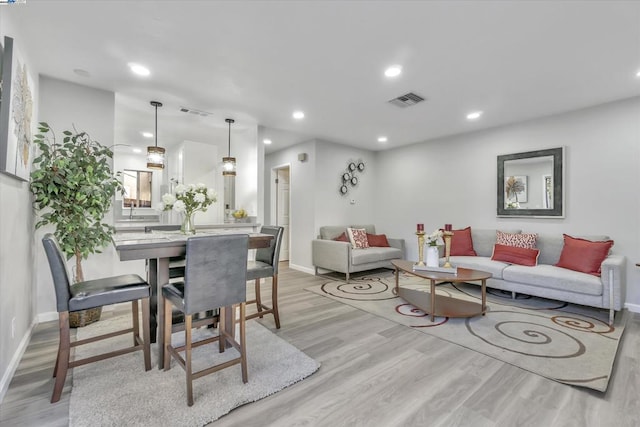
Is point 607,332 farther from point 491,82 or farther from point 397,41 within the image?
point 397,41

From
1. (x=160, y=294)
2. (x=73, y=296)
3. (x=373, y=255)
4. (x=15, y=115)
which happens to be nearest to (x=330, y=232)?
(x=373, y=255)

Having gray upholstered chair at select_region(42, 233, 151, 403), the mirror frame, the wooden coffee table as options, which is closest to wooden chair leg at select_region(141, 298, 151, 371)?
gray upholstered chair at select_region(42, 233, 151, 403)

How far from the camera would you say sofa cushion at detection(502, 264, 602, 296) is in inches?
120

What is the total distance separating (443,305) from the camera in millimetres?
3371

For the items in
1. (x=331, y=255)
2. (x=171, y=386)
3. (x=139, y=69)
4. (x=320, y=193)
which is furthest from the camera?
(x=320, y=193)

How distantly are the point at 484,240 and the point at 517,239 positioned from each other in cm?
48

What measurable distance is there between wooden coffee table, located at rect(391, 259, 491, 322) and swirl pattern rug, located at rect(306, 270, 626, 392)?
0.24ft

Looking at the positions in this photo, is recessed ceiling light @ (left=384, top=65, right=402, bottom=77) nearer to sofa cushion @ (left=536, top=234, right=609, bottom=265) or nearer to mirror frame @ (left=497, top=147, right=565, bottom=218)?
mirror frame @ (left=497, top=147, right=565, bottom=218)

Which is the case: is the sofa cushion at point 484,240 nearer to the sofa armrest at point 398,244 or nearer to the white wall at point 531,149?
the white wall at point 531,149

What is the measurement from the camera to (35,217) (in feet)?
9.21

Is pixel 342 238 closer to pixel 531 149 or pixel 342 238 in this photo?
pixel 342 238

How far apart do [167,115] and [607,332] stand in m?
5.69

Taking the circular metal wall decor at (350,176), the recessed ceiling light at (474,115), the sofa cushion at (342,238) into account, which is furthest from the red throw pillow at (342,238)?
the recessed ceiling light at (474,115)

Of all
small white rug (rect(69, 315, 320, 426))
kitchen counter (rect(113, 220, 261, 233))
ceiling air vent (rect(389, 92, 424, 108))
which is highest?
ceiling air vent (rect(389, 92, 424, 108))
